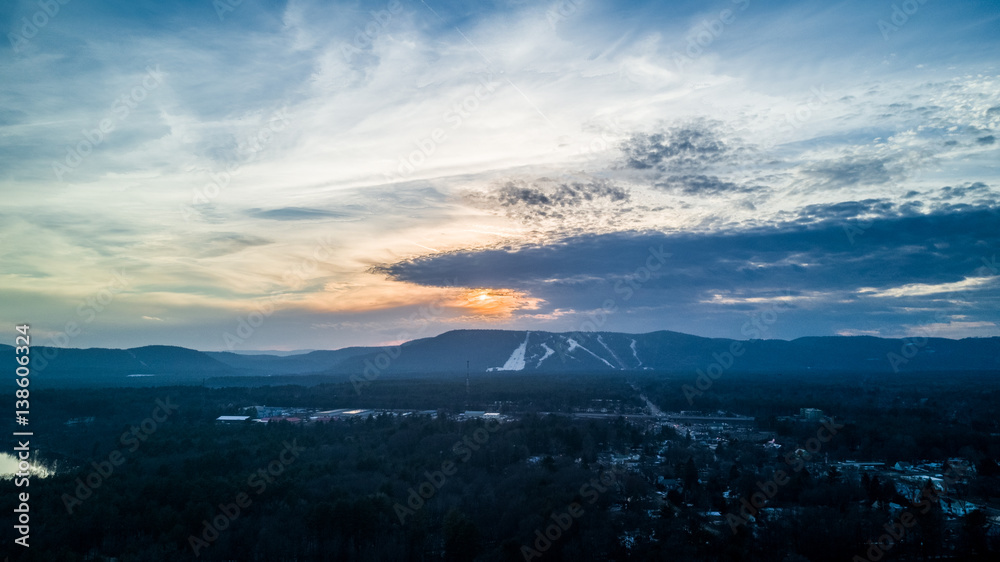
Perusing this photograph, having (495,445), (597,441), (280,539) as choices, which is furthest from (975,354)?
(280,539)

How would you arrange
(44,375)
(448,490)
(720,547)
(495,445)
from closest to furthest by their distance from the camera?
(720,547), (448,490), (495,445), (44,375)

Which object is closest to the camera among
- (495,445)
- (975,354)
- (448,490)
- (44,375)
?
(448,490)

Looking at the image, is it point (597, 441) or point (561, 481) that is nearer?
point (561, 481)

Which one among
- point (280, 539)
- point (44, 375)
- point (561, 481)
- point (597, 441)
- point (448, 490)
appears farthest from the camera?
point (44, 375)

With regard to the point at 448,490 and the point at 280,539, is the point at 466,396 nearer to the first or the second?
the point at 448,490

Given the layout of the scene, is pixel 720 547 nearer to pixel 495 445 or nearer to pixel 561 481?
pixel 561 481

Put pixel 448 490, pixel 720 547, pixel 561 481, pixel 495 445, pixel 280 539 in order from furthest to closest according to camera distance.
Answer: pixel 495 445 → pixel 448 490 → pixel 561 481 → pixel 280 539 → pixel 720 547

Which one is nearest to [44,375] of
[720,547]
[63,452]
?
[63,452]
